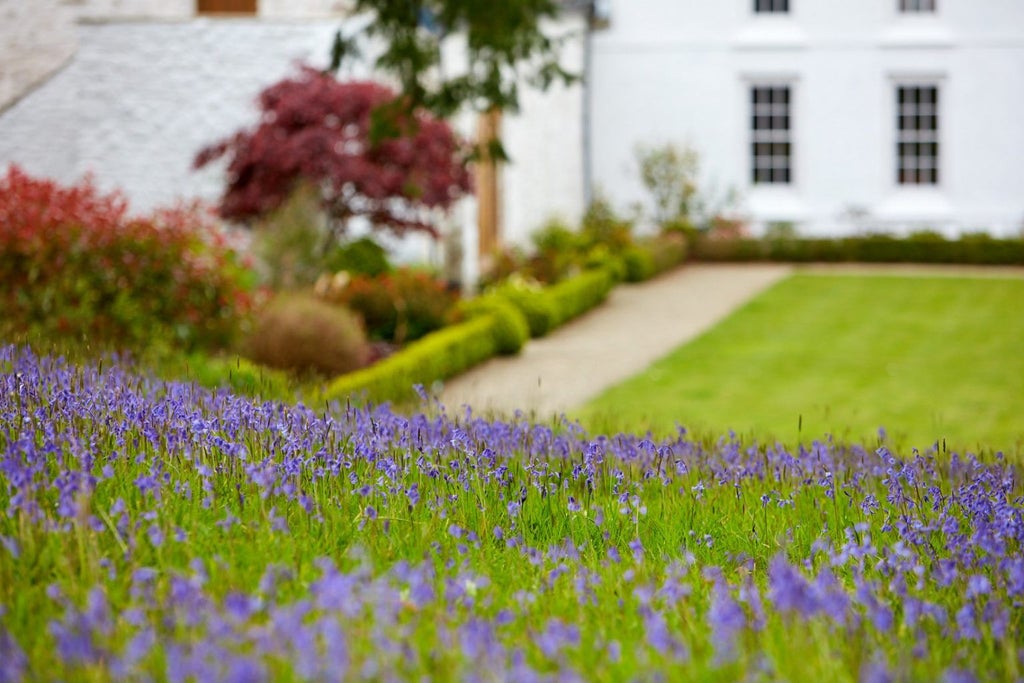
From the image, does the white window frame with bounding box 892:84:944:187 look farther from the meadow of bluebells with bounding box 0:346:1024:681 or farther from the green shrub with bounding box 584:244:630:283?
the meadow of bluebells with bounding box 0:346:1024:681

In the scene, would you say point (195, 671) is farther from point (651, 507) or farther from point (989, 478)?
point (989, 478)

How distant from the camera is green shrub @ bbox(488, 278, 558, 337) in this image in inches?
623

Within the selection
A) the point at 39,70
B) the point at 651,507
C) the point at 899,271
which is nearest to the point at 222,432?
the point at 651,507

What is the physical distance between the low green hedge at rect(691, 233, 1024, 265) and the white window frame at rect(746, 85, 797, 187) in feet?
10.4

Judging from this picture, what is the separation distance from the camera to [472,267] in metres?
19.8

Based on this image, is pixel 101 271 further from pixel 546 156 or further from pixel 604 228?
pixel 546 156

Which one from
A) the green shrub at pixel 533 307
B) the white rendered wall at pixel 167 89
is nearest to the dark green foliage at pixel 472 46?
the green shrub at pixel 533 307

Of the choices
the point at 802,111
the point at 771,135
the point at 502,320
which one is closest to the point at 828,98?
the point at 802,111

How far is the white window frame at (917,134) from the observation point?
26078 millimetres

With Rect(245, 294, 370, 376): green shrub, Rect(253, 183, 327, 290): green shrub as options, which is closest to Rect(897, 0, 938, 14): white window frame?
Rect(253, 183, 327, 290): green shrub

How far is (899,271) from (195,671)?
21395 mm

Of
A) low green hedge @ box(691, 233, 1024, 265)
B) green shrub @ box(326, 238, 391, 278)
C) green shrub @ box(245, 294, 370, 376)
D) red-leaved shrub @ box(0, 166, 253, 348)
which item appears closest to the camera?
red-leaved shrub @ box(0, 166, 253, 348)

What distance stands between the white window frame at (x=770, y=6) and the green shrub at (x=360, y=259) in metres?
13.4

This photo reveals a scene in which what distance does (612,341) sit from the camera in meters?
15.8
